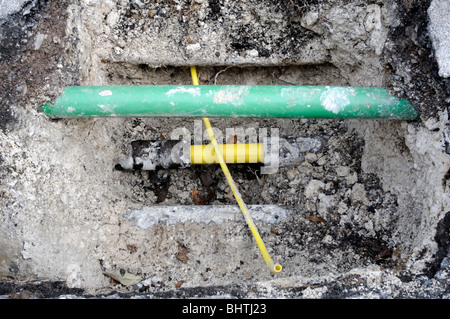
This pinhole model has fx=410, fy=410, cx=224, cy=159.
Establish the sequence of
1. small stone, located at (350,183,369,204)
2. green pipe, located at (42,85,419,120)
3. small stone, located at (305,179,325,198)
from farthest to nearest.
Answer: small stone, located at (305,179,325,198)
small stone, located at (350,183,369,204)
green pipe, located at (42,85,419,120)

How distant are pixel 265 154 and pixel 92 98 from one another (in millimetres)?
969

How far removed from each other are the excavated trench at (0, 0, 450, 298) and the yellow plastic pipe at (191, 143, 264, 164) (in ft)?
0.58

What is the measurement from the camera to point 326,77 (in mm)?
2418

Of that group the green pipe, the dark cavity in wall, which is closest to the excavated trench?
the dark cavity in wall

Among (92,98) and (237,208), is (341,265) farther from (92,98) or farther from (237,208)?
(92,98)

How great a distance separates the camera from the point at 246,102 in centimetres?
181

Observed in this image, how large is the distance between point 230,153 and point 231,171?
240mm

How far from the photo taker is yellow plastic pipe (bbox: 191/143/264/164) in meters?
2.28

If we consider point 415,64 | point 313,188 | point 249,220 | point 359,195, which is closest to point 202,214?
point 249,220

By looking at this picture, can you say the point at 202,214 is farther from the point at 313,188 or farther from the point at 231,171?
the point at 313,188

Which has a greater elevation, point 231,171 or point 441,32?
point 441,32

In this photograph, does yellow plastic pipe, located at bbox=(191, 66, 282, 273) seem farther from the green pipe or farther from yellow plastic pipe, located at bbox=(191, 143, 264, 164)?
the green pipe

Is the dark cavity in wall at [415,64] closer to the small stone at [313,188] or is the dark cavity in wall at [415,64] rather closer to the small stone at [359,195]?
the small stone at [359,195]

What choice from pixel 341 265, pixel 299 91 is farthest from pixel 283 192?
pixel 299 91
